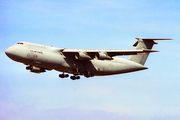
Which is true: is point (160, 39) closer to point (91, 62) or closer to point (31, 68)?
point (91, 62)

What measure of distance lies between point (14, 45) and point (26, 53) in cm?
125

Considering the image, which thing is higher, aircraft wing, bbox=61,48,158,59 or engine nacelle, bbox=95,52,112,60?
aircraft wing, bbox=61,48,158,59

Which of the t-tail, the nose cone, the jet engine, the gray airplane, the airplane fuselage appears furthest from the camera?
the t-tail

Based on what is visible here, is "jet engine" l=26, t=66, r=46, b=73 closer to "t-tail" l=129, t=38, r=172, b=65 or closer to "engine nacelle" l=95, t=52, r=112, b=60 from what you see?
"engine nacelle" l=95, t=52, r=112, b=60

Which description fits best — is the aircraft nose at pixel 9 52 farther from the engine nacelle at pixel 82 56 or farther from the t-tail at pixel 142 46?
the t-tail at pixel 142 46

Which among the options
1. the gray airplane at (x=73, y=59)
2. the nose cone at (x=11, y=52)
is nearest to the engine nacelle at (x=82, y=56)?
the gray airplane at (x=73, y=59)

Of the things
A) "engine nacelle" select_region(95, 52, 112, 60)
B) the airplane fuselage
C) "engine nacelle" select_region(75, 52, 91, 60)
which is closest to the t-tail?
the airplane fuselage

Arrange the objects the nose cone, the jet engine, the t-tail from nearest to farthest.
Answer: the nose cone → the jet engine → the t-tail

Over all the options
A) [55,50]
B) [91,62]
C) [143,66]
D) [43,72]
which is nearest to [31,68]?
[43,72]

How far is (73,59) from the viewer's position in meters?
31.9

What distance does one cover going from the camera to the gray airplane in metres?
29.8

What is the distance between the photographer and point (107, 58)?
3138 cm

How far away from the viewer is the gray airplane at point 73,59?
97.8ft

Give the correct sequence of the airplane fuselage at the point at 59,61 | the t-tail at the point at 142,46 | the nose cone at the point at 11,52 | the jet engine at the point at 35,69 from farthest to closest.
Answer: the t-tail at the point at 142,46, the jet engine at the point at 35,69, the airplane fuselage at the point at 59,61, the nose cone at the point at 11,52
